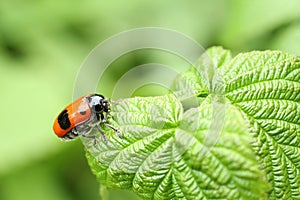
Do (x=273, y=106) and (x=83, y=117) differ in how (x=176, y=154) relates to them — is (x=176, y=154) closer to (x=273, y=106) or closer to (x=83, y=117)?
(x=273, y=106)

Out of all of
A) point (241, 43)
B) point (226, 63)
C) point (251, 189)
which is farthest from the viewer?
point (241, 43)

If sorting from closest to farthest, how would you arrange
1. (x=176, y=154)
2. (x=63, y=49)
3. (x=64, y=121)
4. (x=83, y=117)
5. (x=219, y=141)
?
(x=219, y=141) → (x=176, y=154) → (x=83, y=117) → (x=64, y=121) → (x=63, y=49)

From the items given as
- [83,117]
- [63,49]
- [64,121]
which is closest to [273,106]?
[83,117]

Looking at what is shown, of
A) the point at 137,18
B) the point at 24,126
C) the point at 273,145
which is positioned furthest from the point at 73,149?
the point at 273,145

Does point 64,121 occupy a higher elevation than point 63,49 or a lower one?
lower

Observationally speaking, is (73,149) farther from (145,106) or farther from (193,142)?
(193,142)

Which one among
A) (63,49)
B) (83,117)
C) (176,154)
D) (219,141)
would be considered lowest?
(219,141)
